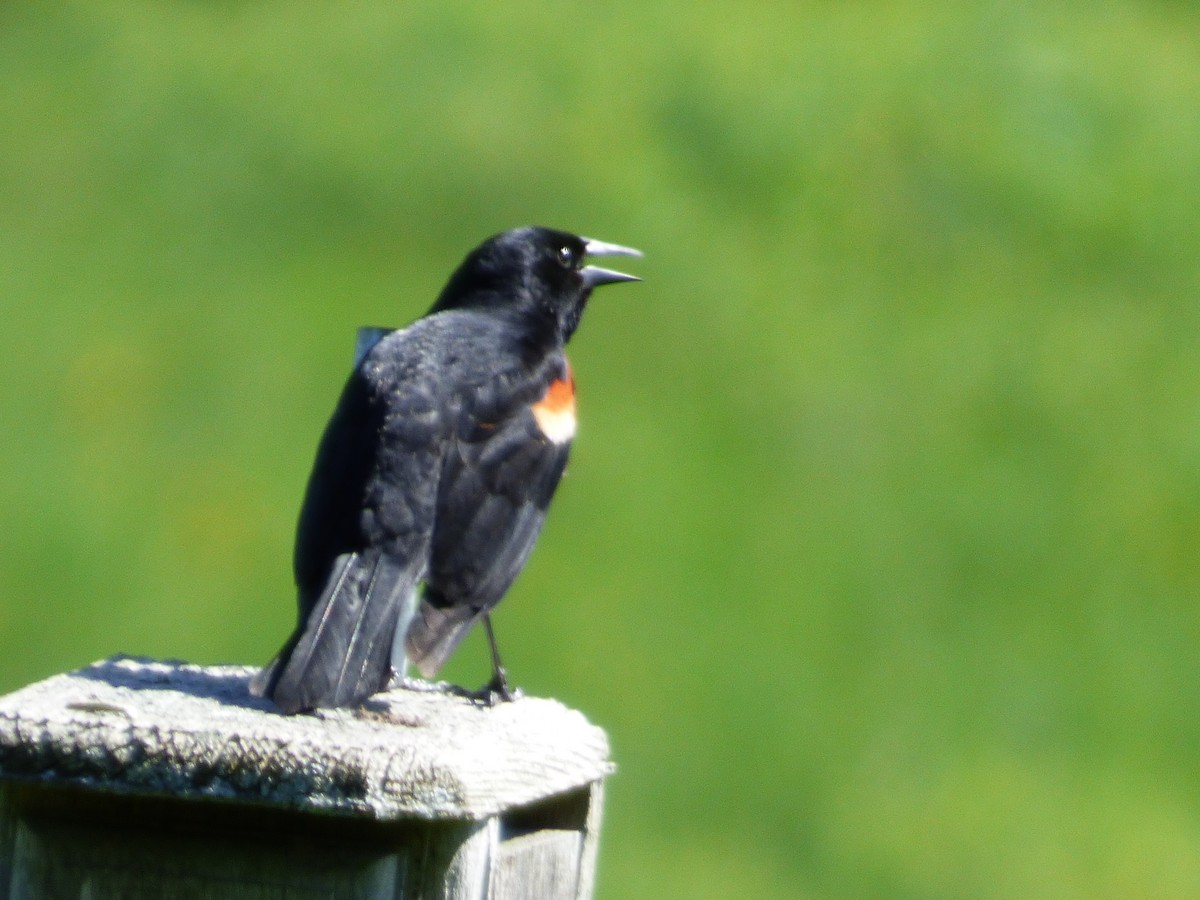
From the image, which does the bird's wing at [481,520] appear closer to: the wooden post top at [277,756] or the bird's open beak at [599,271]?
the wooden post top at [277,756]

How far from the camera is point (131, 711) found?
2035 millimetres

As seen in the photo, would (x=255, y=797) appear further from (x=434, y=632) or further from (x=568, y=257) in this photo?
(x=568, y=257)

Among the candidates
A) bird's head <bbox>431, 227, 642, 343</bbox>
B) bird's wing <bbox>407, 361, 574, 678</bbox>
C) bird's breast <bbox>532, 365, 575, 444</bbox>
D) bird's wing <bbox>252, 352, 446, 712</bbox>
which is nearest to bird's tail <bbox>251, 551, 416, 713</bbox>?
bird's wing <bbox>252, 352, 446, 712</bbox>

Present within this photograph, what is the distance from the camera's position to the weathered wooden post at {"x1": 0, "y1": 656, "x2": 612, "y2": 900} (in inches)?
75.6

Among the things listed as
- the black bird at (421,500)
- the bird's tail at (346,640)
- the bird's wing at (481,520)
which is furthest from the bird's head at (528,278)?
the bird's tail at (346,640)

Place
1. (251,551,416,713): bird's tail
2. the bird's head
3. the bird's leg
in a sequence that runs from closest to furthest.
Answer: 1. (251,551,416,713): bird's tail
2. the bird's leg
3. the bird's head

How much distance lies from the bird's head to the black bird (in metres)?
0.42

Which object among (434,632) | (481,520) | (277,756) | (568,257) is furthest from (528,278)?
(277,756)

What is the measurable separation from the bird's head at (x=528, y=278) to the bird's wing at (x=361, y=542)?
0.92m

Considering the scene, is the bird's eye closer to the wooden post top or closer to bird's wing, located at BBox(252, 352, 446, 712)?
bird's wing, located at BBox(252, 352, 446, 712)

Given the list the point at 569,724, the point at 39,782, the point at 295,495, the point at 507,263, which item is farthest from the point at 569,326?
the point at 295,495

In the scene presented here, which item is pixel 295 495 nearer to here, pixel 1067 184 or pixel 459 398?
pixel 1067 184

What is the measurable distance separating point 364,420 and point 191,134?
7.09 metres

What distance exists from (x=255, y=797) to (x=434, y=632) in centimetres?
74
